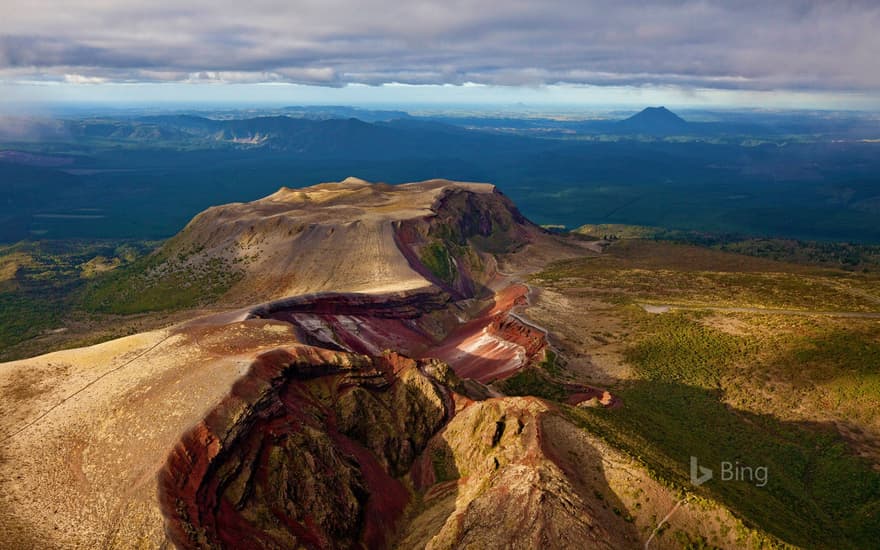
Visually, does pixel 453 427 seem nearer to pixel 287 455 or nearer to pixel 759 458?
pixel 287 455

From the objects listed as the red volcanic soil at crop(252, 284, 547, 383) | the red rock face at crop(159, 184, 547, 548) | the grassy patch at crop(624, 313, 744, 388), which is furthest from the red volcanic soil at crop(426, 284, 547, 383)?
the grassy patch at crop(624, 313, 744, 388)

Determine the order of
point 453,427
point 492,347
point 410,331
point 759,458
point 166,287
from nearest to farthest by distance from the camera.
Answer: point 453,427 < point 759,458 < point 492,347 < point 410,331 < point 166,287

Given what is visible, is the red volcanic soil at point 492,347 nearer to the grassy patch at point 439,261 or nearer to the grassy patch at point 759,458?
the grassy patch at point 759,458

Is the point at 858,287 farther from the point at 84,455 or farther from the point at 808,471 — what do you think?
the point at 84,455

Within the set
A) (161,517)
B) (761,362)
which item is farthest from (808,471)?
(161,517)

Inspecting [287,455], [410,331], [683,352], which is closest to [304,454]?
[287,455]
